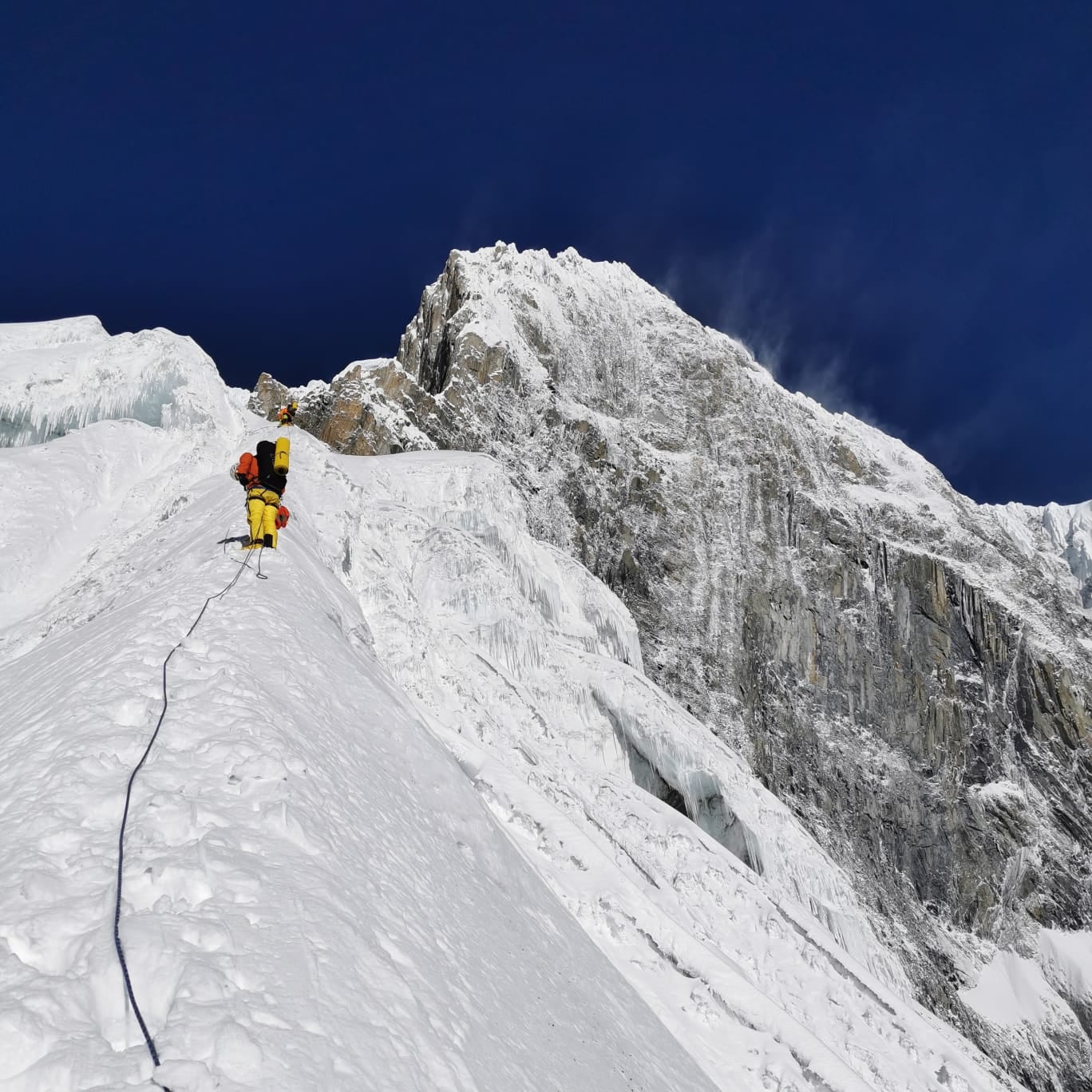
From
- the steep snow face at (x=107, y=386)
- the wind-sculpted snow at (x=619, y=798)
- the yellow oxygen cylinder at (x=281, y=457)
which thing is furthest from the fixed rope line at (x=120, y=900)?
the steep snow face at (x=107, y=386)

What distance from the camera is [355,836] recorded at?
18.6ft

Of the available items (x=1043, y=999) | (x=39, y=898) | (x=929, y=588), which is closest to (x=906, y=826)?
(x=1043, y=999)

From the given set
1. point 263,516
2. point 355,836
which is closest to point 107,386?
point 263,516

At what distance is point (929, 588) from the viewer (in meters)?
66.9

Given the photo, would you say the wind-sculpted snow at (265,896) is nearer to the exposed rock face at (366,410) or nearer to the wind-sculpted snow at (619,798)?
the wind-sculpted snow at (619,798)

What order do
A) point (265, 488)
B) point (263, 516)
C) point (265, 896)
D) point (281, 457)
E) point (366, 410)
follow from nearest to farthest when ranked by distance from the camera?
point (265, 896) → point (263, 516) → point (281, 457) → point (265, 488) → point (366, 410)

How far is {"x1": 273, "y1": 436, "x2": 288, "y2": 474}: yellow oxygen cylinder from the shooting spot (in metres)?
12.6

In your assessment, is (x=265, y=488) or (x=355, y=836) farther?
(x=265, y=488)

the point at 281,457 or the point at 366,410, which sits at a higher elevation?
the point at 366,410

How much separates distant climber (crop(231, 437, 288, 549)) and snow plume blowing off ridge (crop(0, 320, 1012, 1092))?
55 cm

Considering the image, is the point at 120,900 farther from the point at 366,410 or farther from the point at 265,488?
Answer: the point at 366,410

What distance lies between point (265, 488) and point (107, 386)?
20.8 meters

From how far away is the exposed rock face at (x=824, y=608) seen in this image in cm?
5525

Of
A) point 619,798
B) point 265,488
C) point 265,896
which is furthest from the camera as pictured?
point 619,798
